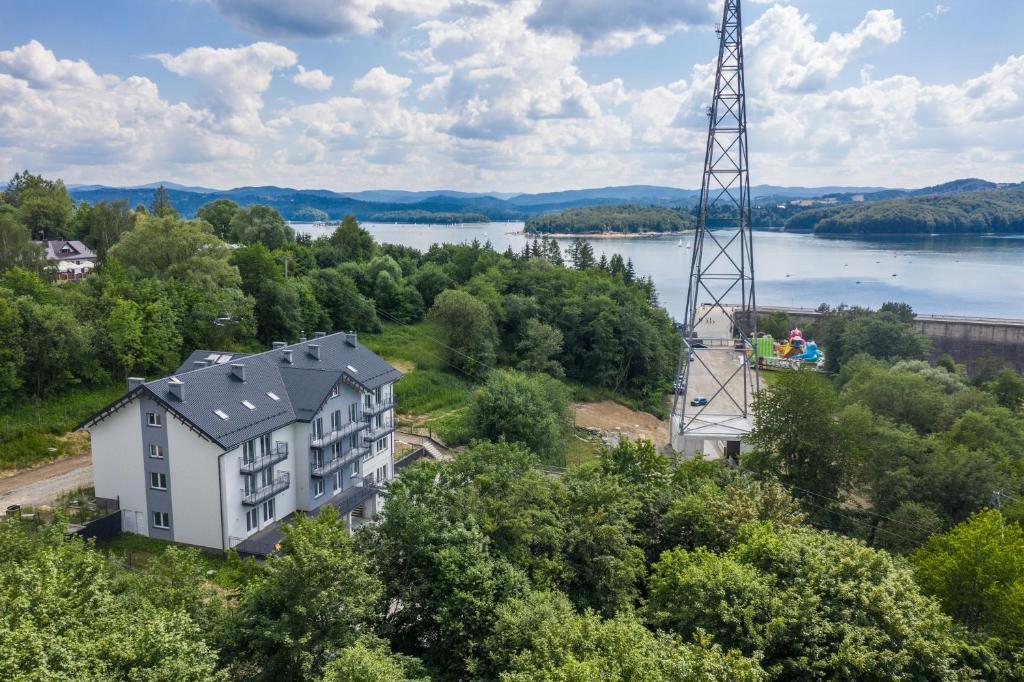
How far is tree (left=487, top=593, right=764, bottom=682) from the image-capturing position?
10055 millimetres

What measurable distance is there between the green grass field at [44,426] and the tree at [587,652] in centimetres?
2317

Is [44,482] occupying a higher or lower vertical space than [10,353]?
lower

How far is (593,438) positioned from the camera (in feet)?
132

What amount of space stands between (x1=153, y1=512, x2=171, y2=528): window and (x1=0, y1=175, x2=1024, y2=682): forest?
57.6 inches

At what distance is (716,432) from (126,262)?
37.3 m

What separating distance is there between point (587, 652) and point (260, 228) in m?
60.9

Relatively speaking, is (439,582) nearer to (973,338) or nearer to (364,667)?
(364,667)

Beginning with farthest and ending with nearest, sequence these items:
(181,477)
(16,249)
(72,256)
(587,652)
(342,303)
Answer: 1. (72,256)
2. (342,303)
3. (16,249)
4. (181,477)
5. (587,652)

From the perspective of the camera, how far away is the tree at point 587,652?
1005 cm

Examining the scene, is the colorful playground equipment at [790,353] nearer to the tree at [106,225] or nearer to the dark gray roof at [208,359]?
the dark gray roof at [208,359]

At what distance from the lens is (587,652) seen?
36.6ft

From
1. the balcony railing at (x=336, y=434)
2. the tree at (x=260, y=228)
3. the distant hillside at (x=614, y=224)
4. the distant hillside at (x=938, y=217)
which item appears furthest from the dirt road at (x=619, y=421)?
the distant hillside at (x=938, y=217)

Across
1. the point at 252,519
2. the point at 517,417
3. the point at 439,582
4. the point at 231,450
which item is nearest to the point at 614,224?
the point at 517,417

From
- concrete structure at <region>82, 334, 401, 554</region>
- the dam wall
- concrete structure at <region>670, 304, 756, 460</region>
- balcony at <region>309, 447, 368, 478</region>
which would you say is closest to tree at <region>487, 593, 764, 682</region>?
concrete structure at <region>82, 334, 401, 554</region>
